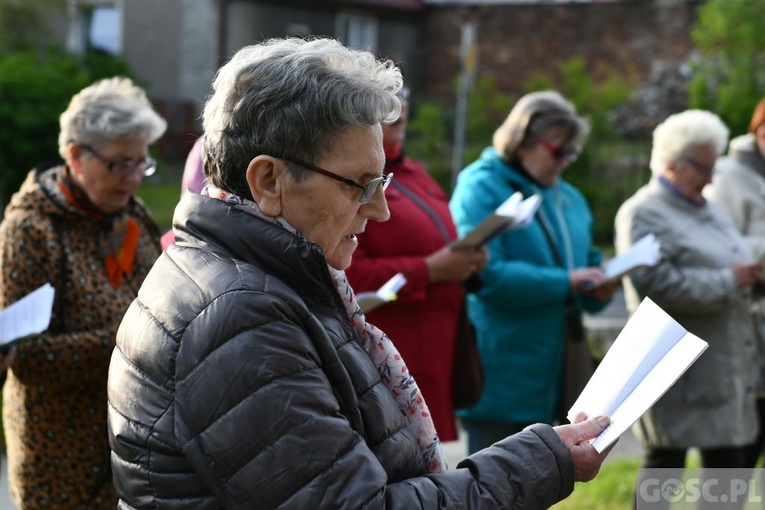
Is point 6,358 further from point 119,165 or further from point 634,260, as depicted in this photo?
point 634,260

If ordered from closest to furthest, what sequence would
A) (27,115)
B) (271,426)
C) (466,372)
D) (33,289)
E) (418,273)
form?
(271,426) → (33,289) → (418,273) → (466,372) → (27,115)

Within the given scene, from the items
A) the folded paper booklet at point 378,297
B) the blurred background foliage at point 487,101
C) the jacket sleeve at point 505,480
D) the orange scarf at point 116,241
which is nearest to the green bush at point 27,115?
the blurred background foliage at point 487,101

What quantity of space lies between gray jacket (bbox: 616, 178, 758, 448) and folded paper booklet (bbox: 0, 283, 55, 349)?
2.84 metres

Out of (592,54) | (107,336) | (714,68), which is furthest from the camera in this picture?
(592,54)

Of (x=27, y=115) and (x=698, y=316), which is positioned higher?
(x=698, y=316)

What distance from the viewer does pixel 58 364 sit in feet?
11.5

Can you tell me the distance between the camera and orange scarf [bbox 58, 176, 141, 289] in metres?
3.73

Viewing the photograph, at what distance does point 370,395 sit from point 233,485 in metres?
0.35

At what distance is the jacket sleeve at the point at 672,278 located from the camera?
501 cm

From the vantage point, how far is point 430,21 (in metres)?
27.5

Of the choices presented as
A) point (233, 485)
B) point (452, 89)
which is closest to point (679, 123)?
point (233, 485)

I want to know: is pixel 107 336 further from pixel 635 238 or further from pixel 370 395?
pixel 635 238

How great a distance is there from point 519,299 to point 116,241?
6.00 feet
